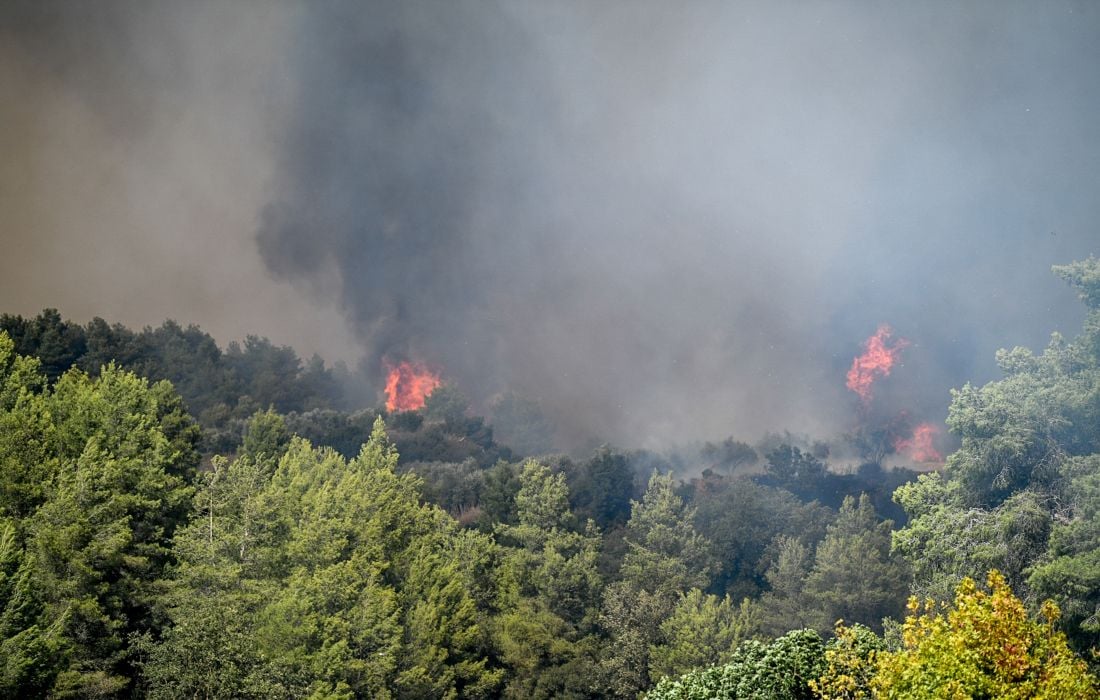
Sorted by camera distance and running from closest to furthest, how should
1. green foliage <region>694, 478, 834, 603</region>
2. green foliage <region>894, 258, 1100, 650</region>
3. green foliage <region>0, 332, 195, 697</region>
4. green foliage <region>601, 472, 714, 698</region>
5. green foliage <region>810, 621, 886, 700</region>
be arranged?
1. green foliage <region>810, 621, 886, 700</region>
2. green foliage <region>0, 332, 195, 697</region>
3. green foliage <region>894, 258, 1100, 650</region>
4. green foliage <region>601, 472, 714, 698</region>
5. green foliage <region>694, 478, 834, 603</region>

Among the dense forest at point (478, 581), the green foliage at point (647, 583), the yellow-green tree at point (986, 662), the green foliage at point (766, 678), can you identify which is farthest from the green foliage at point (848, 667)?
the green foliage at point (647, 583)

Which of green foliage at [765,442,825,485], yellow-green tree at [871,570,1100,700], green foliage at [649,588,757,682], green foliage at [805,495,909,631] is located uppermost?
green foliage at [765,442,825,485]

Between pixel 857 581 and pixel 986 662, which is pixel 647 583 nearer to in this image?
pixel 857 581

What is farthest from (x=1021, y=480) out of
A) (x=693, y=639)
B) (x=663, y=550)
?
(x=663, y=550)

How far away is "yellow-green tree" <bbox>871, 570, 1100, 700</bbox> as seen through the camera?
2503 cm

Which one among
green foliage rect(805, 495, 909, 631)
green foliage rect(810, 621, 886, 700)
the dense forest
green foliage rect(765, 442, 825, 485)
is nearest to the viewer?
green foliage rect(810, 621, 886, 700)

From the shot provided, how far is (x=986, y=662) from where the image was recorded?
2605 centimetres

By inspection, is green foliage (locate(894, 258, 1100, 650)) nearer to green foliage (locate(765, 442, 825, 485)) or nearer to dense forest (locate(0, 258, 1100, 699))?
dense forest (locate(0, 258, 1100, 699))

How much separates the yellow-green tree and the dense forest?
0.07m

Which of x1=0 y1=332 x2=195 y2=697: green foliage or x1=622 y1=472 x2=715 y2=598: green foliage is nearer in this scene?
x1=0 y1=332 x2=195 y2=697: green foliage

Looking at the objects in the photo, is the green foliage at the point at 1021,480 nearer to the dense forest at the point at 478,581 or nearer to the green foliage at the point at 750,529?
the dense forest at the point at 478,581

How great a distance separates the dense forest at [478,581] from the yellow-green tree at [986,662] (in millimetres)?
66

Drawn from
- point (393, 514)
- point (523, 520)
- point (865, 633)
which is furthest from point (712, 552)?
point (865, 633)

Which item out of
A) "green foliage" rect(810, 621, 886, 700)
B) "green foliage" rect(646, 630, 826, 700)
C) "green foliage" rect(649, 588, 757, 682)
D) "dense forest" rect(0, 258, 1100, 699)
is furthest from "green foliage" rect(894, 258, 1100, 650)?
"green foliage" rect(649, 588, 757, 682)
